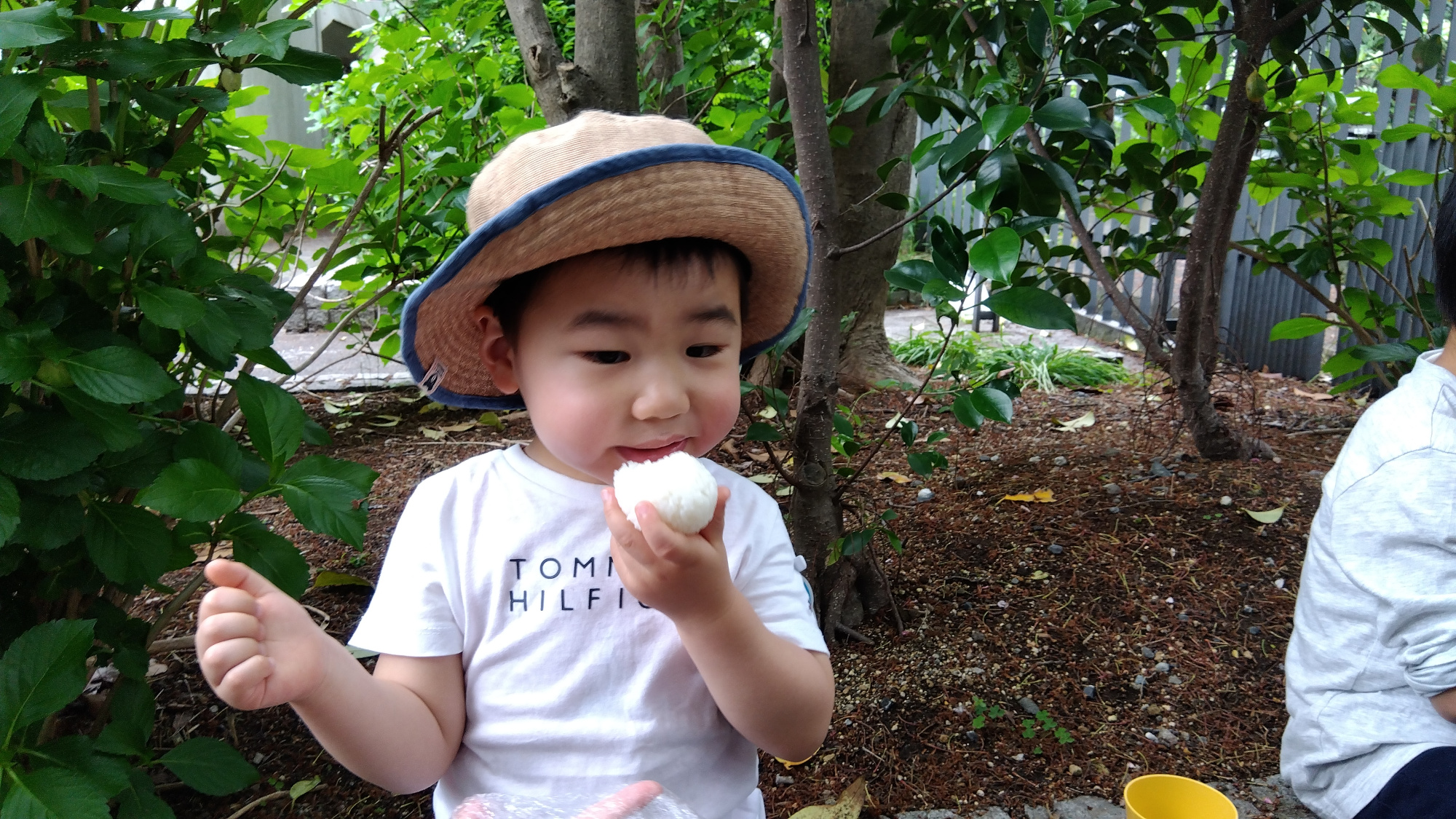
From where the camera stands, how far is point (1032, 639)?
2.48m

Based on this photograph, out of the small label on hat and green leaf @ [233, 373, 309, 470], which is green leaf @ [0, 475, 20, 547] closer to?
green leaf @ [233, 373, 309, 470]

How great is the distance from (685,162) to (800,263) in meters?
0.29

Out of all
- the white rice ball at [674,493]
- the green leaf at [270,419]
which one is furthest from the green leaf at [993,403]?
the green leaf at [270,419]

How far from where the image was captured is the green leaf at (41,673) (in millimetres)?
1198

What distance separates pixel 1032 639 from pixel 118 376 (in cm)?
211

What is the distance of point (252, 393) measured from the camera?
1.36 metres

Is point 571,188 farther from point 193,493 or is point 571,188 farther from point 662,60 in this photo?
point 662,60

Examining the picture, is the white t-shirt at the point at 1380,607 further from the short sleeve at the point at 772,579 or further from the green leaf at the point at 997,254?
the short sleeve at the point at 772,579

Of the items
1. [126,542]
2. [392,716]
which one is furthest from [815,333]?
[126,542]

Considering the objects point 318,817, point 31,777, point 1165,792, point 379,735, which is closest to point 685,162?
point 379,735

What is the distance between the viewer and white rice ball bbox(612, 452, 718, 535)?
1022 millimetres

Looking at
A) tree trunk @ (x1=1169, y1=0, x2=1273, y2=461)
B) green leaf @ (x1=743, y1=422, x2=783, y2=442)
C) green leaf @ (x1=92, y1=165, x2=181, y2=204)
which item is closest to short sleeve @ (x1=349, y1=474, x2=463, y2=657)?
green leaf @ (x1=92, y1=165, x2=181, y2=204)

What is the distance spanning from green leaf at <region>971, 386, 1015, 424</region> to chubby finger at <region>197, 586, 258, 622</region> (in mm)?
1416

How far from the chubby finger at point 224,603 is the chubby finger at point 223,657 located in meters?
0.03
